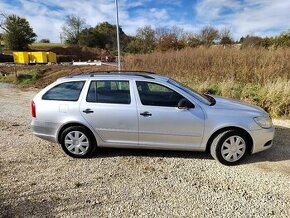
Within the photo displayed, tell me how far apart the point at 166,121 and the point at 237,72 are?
26.0 feet

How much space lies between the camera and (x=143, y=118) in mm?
4625

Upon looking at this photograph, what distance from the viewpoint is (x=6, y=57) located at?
43812 mm

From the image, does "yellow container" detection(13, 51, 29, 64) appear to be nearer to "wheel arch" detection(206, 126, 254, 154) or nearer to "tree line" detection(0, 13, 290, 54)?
"tree line" detection(0, 13, 290, 54)

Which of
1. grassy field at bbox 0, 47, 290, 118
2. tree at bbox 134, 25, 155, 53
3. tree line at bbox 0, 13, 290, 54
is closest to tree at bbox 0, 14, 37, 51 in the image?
tree line at bbox 0, 13, 290, 54

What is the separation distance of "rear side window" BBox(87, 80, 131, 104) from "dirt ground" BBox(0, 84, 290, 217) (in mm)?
1061

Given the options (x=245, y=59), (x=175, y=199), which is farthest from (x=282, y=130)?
(x=245, y=59)

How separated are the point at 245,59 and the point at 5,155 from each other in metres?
9.90

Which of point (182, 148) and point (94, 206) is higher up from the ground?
point (182, 148)

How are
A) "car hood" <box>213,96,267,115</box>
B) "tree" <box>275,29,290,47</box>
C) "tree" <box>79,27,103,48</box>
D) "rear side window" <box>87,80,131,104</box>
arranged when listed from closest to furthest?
"car hood" <box>213,96,267,115</box> → "rear side window" <box>87,80,131,104</box> → "tree" <box>275,29,290,47</box> → "tree" <box>79,27,103,48</box>

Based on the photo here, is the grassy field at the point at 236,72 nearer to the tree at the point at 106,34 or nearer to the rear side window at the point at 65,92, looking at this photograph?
the rear side window at the point at 65,92

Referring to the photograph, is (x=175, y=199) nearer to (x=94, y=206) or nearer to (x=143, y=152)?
(x=94, y=206)

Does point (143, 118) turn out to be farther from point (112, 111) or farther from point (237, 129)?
point (237, 129)

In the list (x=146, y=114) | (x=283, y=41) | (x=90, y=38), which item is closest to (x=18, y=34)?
(x=90, y=38)

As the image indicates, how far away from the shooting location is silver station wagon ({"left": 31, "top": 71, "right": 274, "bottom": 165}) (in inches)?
178
